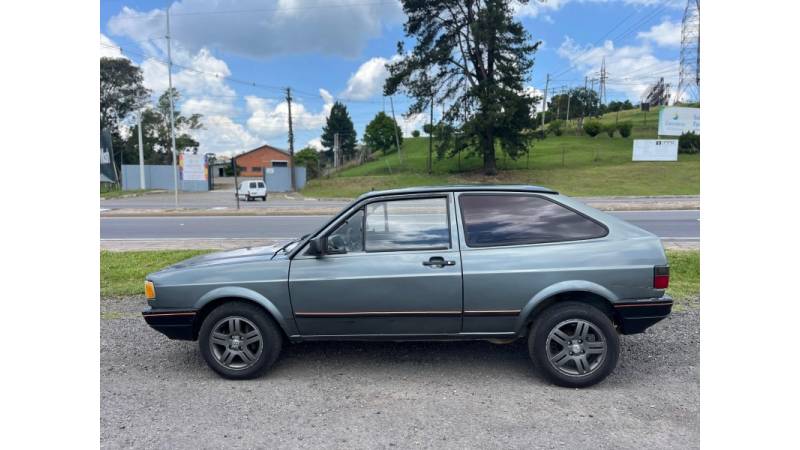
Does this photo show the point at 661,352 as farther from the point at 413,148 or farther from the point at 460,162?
the point at 413,148

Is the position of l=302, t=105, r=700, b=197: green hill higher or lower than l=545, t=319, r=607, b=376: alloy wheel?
higher

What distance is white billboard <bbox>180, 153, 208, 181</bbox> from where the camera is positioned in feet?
96.0

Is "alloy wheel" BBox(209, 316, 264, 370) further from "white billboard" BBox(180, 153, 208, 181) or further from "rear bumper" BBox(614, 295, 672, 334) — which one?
"white billboard" BBox(180, 153, 208, 181)

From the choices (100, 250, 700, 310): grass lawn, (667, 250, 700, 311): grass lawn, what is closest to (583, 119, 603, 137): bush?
(667, 250, 700, 311): grass lawn

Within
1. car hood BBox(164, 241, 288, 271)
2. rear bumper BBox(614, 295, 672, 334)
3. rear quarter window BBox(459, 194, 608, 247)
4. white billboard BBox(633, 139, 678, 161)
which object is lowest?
rear bumper BBox(614, 295, 672, 334)

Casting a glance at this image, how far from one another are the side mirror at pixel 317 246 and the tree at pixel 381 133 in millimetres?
78813

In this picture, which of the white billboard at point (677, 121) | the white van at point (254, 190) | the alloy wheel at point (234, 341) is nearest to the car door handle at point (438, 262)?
the alloy wheel at point (234, 341)

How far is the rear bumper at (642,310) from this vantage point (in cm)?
365

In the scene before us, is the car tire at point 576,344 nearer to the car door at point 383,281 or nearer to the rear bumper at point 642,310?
the rear bumper at point 642,310

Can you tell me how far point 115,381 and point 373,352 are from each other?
225 centimetres

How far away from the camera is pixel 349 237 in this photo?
12.7 ft

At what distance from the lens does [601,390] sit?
3627 mm

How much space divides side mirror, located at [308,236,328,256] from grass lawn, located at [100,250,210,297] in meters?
4.09

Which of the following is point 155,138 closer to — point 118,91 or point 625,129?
point 118,91
